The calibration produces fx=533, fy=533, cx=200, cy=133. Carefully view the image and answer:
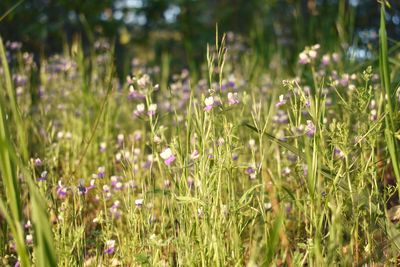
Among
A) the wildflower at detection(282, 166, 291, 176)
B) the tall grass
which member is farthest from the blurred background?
the tall grass

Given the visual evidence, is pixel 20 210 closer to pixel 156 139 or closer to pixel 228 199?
pixel 156 139

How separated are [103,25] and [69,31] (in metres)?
0.68

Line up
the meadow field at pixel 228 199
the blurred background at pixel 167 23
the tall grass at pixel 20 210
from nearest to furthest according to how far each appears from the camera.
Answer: the tall grass at pixel 20 210, the meadow field at pixel 228 199, the blurred background at pixel 167 23

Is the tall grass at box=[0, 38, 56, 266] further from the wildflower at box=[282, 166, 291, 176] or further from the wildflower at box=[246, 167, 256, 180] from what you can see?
the wildflower at box=[282, 166, 291, 176]

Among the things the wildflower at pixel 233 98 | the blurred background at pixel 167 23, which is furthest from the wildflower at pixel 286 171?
the blurred background at pixel 167 23

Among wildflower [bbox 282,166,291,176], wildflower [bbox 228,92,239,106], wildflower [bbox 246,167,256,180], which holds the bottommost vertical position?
wildflower [bbox 282,166,291,176]

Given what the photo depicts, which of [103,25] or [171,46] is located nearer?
[103,25]

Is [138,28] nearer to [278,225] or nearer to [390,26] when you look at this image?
[390,26]

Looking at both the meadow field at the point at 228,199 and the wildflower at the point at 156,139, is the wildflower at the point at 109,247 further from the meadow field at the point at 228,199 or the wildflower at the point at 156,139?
the wildflower at the point at 156,139

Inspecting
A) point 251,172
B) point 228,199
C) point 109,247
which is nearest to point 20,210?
point 109,247

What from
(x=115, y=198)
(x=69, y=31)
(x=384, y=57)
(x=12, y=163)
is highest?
(x=69, y=31)

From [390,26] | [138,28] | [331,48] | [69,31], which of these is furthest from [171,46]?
[331,48]

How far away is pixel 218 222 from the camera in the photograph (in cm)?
161

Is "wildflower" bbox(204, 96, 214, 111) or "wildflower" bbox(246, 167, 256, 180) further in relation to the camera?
"wildflower" bbox(246, 167, 256, 180)
